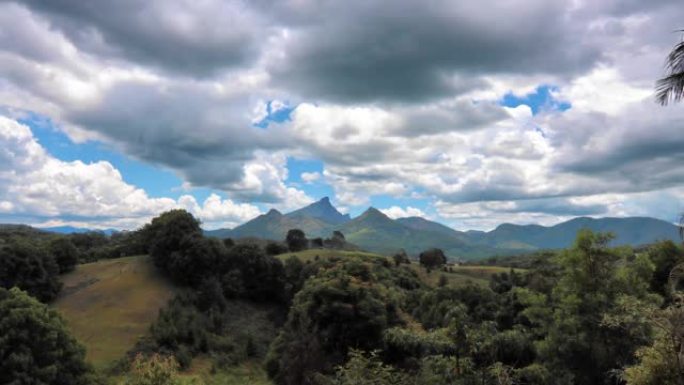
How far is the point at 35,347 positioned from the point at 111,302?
30267mm

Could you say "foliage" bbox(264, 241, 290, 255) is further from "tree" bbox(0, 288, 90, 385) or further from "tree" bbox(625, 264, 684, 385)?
"tree" bbox(625, 264, 684, 385)

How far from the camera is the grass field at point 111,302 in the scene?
51156 mm

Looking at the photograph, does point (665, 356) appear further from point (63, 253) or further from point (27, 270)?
point (63, 253)

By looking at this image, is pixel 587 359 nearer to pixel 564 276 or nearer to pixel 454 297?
pixel 564 276

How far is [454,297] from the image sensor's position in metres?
52.0

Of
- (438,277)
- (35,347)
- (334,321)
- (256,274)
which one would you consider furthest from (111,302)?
(438,277)

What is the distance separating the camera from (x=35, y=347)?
3144cm

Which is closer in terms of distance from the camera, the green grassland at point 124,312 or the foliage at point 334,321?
the foliage at point 334,321

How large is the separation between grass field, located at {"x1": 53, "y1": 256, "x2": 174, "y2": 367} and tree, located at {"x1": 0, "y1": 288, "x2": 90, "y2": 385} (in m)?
13.4

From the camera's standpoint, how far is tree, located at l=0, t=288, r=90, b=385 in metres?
29.9

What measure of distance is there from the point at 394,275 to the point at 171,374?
6989cm

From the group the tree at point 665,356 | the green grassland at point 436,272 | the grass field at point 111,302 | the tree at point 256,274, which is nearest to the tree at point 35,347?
the grass field at point 111,302

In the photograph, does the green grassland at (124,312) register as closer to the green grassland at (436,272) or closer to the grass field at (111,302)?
→ the grass field at (111,302)

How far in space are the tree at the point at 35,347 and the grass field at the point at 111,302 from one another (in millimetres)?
13437
